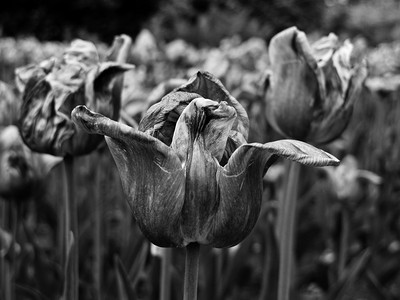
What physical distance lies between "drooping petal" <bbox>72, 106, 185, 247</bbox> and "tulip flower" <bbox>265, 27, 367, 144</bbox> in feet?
1.92

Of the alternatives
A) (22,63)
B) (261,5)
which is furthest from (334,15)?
(22,63)

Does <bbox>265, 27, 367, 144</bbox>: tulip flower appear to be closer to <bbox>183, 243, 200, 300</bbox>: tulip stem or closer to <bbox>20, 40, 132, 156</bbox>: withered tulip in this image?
<bbox>20, 40, 132, 156</bbox>: withered tulip

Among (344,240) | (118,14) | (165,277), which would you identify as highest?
(165,277)

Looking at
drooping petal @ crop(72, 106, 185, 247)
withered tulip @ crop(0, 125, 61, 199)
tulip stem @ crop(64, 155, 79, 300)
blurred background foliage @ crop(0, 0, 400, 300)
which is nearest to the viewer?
drooping petal @ crop(72, 106, 185, 247)

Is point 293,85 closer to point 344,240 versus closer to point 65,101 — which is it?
point 65,101

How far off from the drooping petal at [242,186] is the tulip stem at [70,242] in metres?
0.45

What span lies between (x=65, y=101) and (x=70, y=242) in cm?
26

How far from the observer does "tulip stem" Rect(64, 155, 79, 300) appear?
44.7 inches

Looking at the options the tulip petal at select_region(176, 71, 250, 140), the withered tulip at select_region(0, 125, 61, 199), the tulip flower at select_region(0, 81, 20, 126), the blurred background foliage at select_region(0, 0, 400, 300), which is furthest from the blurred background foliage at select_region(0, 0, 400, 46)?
the tulip petal at select_region(176, 71, 250, 140)

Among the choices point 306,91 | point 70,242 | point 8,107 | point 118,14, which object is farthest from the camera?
point 118,14

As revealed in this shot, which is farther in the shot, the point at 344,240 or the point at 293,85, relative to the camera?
the point at 344,240

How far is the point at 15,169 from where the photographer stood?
1605 mm

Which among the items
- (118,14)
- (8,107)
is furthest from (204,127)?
(118,14)

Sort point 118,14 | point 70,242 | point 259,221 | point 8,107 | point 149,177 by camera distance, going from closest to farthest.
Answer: point 149,177 → point 70,242 → point 8,107 → point 259,221 → point 118,14
